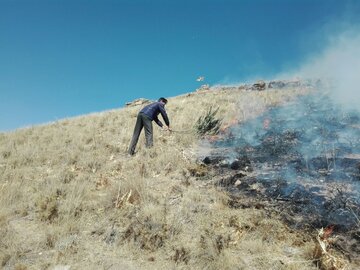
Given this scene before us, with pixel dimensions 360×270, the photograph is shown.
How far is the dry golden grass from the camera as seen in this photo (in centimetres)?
452

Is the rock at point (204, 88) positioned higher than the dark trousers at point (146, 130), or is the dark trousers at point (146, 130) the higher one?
the rock at point (204, 88)

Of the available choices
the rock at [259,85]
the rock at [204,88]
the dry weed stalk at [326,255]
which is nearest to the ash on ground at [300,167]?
the dry weed stalk at [326,255]

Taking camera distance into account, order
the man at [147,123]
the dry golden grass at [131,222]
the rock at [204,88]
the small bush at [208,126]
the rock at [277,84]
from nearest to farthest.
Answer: the dry golden grass at [131,222]
the man at [147,123]
the small bush at [208,126]
the rock at [277,84]
the rock at [204,88]

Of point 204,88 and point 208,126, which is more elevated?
point 204,88

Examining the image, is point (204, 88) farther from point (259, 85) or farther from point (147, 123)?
point (147, 123)

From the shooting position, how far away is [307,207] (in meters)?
5.48

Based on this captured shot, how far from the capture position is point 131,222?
5277 mm

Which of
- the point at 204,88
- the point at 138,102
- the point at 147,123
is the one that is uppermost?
the point at 204,88

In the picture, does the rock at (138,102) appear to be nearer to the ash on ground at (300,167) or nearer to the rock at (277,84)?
the rock at (277,84)

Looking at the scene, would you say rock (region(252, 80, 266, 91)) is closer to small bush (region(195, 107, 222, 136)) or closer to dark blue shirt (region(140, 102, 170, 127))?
small bush (region(195, 107, 222, 136))

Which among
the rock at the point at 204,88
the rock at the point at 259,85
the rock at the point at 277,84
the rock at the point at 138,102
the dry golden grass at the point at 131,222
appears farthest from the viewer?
the rock at the point at 138,102

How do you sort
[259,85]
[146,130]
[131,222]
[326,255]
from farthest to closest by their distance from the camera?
[259,85] < [146,130] < [131,222] < [326,255]

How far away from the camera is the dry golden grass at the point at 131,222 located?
14.8 ft

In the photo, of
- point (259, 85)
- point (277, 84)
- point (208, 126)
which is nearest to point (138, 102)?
point (259, 85)
